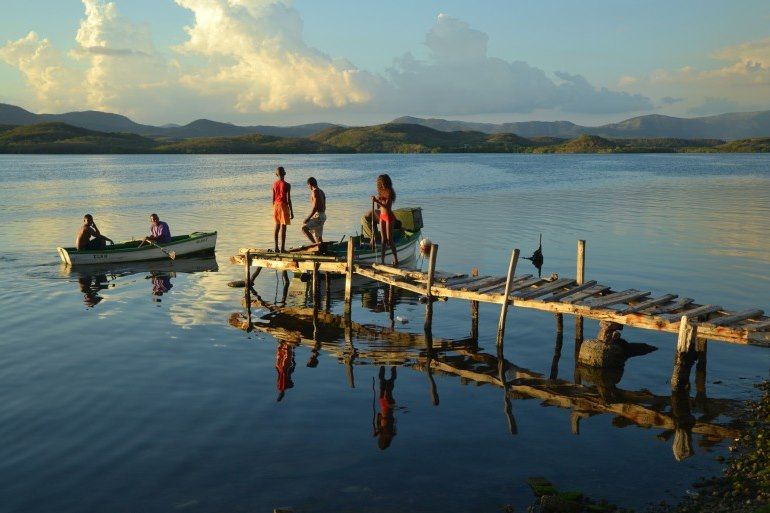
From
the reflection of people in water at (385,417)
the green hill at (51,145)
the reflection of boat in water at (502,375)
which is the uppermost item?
the green hill at (51,145)

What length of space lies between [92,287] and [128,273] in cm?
299

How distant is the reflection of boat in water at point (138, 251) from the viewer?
94.5ft

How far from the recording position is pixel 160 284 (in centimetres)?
2609

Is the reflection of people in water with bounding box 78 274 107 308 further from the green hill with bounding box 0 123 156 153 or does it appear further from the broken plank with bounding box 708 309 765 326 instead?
the green hill with bounding box 0 123 156 153

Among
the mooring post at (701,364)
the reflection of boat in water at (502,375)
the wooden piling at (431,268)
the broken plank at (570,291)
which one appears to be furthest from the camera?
the wooden piling at (431,268)

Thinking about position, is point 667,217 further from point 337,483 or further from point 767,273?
point 337,483

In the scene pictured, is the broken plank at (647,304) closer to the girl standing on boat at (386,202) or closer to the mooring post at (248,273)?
the girl standing on boat at (386,202)

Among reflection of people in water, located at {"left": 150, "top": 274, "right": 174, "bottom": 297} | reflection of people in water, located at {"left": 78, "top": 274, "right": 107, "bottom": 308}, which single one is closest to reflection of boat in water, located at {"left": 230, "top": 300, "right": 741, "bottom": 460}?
reflection of people in water, located at {"left": 150, "top": 274, "right": 174, "bottom": 297}

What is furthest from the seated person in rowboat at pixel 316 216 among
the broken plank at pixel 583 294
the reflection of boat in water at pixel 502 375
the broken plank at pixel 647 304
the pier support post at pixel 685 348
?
the pier support post at pixel 685 348

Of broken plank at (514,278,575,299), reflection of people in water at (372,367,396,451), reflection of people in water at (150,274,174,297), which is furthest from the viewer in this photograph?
reflection of people in water at (150,274,174,297)

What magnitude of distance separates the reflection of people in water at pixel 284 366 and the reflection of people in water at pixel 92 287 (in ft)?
26.1

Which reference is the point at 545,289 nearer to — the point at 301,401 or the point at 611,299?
the point at 611,299

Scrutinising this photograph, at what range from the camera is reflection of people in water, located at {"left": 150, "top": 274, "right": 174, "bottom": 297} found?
24.7 meters

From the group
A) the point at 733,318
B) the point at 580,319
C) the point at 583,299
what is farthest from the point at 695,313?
the point at 580,319
